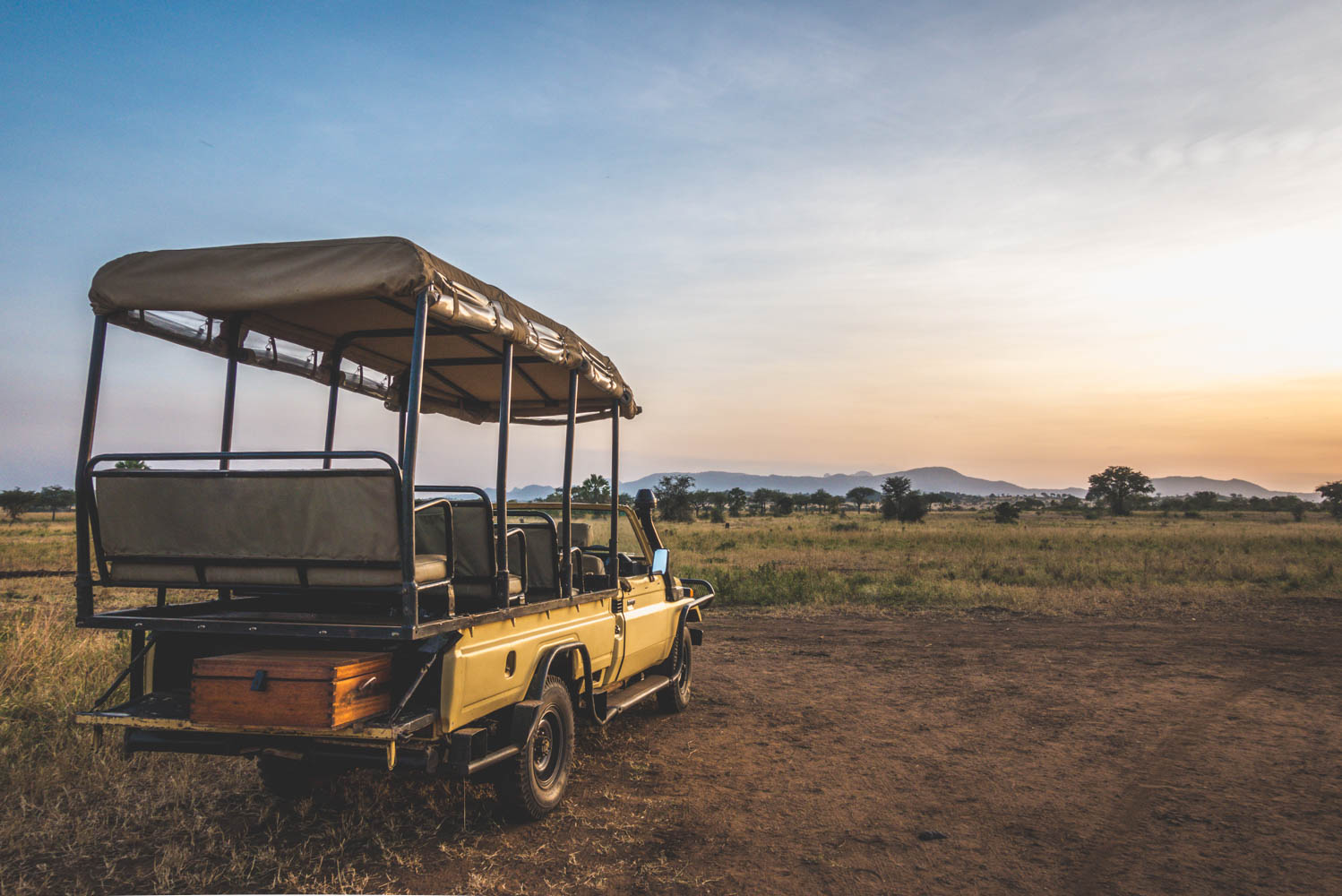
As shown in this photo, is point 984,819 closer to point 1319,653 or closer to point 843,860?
point 843,860

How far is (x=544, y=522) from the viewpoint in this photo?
19.2 ft

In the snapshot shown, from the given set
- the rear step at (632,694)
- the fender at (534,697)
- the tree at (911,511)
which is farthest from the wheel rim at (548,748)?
the tree at (911,511)

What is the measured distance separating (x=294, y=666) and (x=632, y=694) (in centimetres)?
306

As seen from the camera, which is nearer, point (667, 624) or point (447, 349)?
point (447, 349)

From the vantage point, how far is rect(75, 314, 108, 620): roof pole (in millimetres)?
4246

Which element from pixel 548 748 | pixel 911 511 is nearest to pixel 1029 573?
pixel 548 748

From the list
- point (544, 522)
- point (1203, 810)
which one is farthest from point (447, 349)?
point (1203, 810)

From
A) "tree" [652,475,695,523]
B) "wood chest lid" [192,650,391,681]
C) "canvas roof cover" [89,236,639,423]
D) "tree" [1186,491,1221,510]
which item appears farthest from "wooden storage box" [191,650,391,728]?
"tree" [1186,491,1221,510]

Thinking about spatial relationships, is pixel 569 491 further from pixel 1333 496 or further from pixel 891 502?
pixel 1333 496

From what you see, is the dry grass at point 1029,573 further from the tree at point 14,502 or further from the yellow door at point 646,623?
the tree at point 14,502

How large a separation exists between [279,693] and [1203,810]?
5131 mm

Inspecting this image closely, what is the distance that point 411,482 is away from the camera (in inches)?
152

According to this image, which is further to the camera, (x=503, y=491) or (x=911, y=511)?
(x=911, y=511)

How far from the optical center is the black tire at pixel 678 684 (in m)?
7.67
